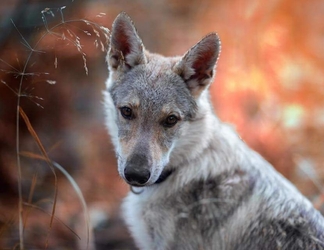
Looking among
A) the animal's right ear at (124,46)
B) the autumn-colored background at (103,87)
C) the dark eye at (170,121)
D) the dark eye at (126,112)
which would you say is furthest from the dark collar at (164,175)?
the autumn-colored background at (103,87)

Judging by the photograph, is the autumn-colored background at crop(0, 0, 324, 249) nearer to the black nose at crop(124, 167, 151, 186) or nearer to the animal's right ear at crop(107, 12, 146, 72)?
the animal's right ear at crop(107, 12, 146, 72)

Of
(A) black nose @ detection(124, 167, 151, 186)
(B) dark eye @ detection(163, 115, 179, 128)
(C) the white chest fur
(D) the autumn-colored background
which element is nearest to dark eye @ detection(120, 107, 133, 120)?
(B) dark eye @ detection(163, 115, 179, 128)

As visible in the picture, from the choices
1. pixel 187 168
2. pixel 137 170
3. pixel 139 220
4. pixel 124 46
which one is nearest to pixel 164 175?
pixel 187 168

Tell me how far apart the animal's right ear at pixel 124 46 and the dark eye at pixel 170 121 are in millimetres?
451

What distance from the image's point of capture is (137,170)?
10.5 feet

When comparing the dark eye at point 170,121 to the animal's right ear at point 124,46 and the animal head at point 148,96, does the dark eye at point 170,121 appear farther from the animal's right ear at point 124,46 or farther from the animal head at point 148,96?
the animal's right ear at point 124,46

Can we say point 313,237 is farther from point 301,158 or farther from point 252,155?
point 301,158

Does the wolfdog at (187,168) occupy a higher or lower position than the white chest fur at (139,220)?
higher

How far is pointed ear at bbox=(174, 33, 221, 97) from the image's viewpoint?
3.41m

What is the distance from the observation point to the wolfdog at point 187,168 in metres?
3.37

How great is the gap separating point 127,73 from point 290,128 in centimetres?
355

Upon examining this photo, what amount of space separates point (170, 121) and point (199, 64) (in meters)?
0.44

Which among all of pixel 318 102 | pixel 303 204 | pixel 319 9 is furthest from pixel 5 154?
pixel 319 9

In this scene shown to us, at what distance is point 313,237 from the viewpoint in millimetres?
3334
